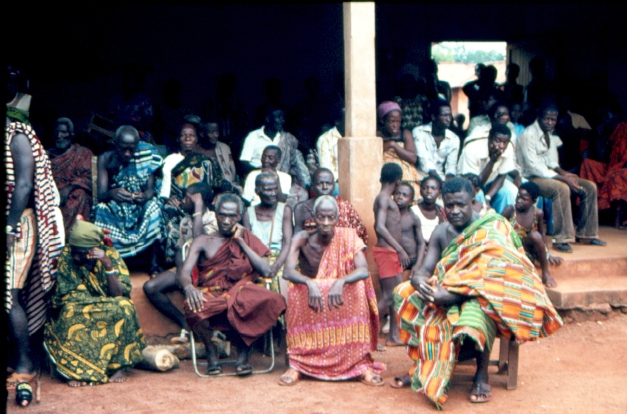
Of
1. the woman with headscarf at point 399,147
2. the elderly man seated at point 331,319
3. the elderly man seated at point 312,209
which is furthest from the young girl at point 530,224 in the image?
the elderly man seated at point 331,319

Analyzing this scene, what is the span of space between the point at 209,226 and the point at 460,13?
669cm

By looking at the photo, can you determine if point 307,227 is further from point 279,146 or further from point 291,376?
point 279,146

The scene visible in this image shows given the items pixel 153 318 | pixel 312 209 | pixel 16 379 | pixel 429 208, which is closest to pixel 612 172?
pixel 429 208

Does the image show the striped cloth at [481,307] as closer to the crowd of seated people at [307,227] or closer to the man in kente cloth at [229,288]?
the crowd of seated people at [307,227]

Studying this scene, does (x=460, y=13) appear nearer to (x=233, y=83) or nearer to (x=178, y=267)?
(x=233, y=83)

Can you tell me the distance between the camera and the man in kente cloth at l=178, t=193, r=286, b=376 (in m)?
5.99

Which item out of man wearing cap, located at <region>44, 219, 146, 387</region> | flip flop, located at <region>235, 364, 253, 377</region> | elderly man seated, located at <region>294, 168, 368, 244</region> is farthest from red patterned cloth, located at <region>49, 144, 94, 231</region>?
flip flop, located at <region>235, 364, 253, 377</region>

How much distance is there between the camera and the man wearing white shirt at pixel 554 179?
8.23 m

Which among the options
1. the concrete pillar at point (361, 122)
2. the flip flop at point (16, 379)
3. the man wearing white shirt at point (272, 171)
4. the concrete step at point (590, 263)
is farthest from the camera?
the concrete step at point (590, 263)

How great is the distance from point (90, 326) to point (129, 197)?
1.57 m

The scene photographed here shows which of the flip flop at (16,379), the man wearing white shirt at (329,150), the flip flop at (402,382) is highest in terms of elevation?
the man wearing white shirt at (329,150)

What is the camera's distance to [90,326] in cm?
596

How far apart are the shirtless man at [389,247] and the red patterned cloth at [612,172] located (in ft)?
10.9

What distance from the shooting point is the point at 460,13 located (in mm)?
12086
